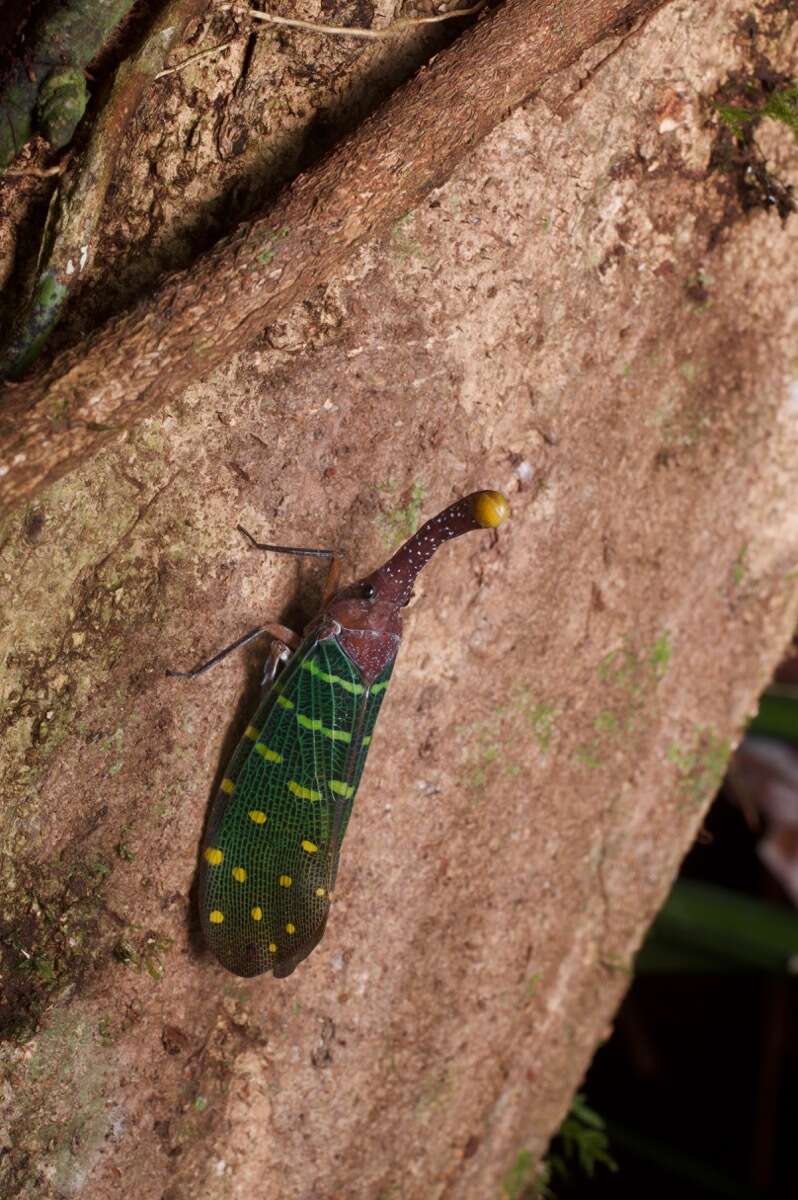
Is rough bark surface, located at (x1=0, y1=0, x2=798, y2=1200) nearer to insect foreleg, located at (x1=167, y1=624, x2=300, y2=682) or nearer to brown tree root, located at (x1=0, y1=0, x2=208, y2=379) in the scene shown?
insect foreleg, located at (x1=167, y1=624, x2=300, y2=682)

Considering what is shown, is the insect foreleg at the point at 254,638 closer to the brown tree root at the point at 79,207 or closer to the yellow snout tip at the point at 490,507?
the yellow snout tip at the point at 490,507

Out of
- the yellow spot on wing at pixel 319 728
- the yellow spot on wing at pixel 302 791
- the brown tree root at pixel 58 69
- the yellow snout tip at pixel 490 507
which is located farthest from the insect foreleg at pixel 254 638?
the brown tree root at pixel 58 69

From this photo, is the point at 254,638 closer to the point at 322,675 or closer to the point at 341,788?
the point at 322,675

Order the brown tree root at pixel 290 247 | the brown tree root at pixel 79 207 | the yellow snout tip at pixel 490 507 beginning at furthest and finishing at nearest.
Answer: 1. the yellow snout tip at pixel 490 507
2. the brown tree root at pixel 79 207
3. the brown tree root at pixel 290 247

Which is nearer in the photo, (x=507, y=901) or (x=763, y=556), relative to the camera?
(x=507, y=901)

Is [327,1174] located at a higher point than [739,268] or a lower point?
lower

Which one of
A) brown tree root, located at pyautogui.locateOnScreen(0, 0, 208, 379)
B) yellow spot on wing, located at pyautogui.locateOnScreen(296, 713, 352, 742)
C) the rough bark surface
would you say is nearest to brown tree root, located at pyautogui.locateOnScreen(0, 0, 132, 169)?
brown tree root, located at pyautogui.locateOnScreen(0, 0, 208, 379)

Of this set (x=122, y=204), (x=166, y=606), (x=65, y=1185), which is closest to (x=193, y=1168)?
(x=65, y=1185)

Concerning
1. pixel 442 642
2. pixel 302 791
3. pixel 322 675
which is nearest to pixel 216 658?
pixel 322 675

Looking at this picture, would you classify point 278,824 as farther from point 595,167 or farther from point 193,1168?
point 595,167
